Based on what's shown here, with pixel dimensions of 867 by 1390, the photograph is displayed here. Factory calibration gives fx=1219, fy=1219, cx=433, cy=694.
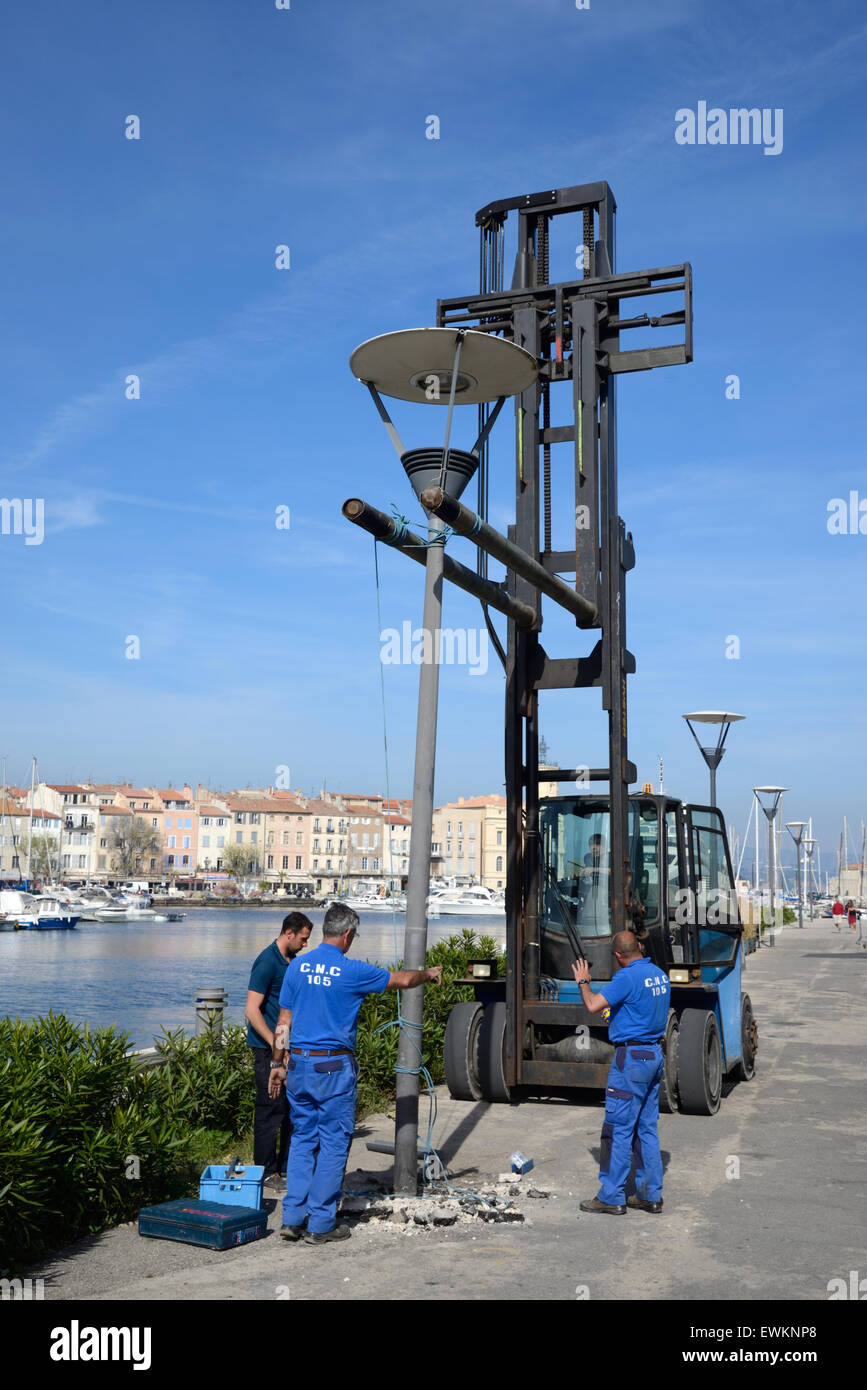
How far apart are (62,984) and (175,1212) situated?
3875 centimetres

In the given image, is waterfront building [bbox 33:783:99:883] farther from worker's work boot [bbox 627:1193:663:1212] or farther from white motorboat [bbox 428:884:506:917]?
worker's work boot [bbox 627:1193:663:1212]

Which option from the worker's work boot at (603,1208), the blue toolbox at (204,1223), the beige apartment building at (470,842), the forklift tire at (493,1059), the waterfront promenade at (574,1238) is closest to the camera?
the waterfront promenade at (574,1238)

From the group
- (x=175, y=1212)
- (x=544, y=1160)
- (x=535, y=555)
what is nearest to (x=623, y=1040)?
(x=544, y=1160)

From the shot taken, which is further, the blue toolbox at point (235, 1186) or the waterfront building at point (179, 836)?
the waterfront building at point (179, 836)

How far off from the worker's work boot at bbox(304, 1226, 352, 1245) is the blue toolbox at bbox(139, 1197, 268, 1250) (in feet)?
1.01

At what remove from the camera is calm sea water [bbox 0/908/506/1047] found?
3197cm

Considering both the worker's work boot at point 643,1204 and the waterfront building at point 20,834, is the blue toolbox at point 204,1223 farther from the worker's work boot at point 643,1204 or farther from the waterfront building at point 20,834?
the waterfront building at point 20,834

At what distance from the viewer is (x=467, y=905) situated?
381 ft

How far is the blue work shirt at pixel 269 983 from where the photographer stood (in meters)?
7.77

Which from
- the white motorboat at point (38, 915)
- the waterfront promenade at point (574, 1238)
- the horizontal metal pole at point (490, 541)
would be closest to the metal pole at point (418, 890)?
the horizontal metal pole at point (490, 541)

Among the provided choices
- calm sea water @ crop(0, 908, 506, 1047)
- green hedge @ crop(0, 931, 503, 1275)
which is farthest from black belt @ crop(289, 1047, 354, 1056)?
calm sea water @ crop(0, 908, 506, 1047)

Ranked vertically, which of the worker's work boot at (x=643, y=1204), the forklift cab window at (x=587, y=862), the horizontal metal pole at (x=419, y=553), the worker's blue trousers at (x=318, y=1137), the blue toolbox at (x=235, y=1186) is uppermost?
the horizontal metal pole at (x=419, y=553)

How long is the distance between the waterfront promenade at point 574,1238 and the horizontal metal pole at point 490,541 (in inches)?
154
